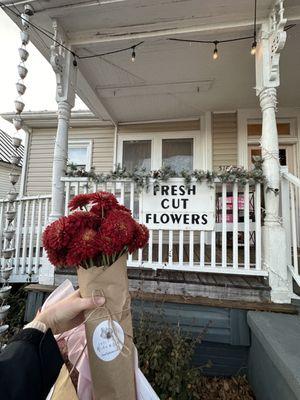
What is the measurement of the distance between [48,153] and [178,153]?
9.59 feet

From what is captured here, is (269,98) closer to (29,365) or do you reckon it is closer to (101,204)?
(101,204)

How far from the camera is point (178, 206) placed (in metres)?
2.60

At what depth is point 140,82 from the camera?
409 centimetres

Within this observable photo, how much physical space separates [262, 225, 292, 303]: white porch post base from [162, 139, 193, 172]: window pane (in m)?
2.97

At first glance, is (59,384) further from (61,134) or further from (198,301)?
(61,134)

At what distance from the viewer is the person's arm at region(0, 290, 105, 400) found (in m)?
0.63

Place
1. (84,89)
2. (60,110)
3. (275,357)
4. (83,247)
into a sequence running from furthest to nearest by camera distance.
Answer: (84,89) → (60,110) → (275,357) → (83,247)

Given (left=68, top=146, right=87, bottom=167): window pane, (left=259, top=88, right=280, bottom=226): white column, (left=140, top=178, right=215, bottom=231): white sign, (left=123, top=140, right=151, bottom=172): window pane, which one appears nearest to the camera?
(left=259, top=88, right=280, bottom=226): white column

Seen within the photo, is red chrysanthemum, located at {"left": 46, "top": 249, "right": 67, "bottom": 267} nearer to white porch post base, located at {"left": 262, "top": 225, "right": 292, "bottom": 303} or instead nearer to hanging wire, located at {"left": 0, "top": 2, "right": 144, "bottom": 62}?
white porch post base, located at {"left": 262, "top": 225, "right": 292, "bottom": 303}

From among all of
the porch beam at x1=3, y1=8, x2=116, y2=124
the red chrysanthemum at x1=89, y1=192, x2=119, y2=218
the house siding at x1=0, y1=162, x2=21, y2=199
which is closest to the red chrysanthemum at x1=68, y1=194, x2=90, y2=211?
the red chrysanthemum at x1=89, y1=192, x2=119, y2=218

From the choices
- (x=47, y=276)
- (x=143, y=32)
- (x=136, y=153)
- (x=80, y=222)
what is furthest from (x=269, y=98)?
(x=136, y=153)

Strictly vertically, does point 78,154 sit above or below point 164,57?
below

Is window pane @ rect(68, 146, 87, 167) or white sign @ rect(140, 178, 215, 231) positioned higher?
window pane @ rect(68, 146, 87, 167)

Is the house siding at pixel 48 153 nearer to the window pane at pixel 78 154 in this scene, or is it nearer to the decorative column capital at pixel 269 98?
the window pane at pixel 78 154
